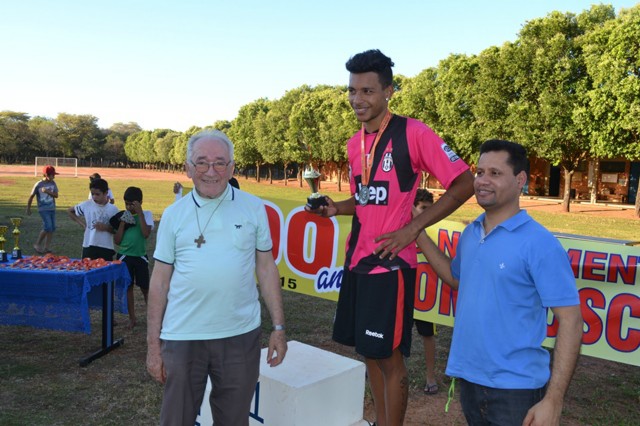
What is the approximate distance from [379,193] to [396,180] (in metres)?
0.14

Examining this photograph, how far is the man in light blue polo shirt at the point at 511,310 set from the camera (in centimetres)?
228

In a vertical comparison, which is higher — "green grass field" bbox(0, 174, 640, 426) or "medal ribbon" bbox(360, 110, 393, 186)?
"medal ribbon" bbox(360, 110, 393, 186)

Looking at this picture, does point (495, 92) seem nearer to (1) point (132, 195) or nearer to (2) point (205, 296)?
(1) point (132, 195)

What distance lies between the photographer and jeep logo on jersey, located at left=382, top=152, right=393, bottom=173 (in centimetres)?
308

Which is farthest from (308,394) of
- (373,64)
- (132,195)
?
(132,195)

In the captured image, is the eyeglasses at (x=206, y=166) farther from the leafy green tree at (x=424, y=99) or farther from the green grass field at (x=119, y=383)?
the leafy green tree at (x=424, y=99)

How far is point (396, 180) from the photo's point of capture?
3.06 meters

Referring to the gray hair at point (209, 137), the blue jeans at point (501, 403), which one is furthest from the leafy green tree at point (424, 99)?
the blue jeans at point (501, 403)

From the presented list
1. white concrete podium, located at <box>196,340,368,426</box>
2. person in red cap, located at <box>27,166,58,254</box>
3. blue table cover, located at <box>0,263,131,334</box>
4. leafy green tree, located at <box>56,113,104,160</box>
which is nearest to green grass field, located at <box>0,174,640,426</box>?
blue table cover, located at <box>0,263,131,334</box>

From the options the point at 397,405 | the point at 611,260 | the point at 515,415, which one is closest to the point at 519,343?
the point at 515,415

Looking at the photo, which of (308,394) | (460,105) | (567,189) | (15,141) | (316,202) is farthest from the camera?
(15,141)

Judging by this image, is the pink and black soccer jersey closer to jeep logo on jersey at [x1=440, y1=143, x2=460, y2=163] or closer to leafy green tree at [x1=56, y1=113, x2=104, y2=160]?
Answer: jeep logo on jersey at [x1=440, y1=143, x2=460, y2=163]

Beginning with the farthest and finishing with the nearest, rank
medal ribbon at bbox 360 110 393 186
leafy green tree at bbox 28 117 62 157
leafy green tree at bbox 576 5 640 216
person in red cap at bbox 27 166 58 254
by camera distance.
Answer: leafy green tree at bbox 28 117 62 157
leafy green tree at bbox 576 5 640 216
person in red cap at bbox 27 166 58 254
medal ribbon at bbox 360 110 393 186

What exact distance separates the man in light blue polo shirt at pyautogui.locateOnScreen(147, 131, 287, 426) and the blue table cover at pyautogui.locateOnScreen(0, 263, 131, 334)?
11.0ft
